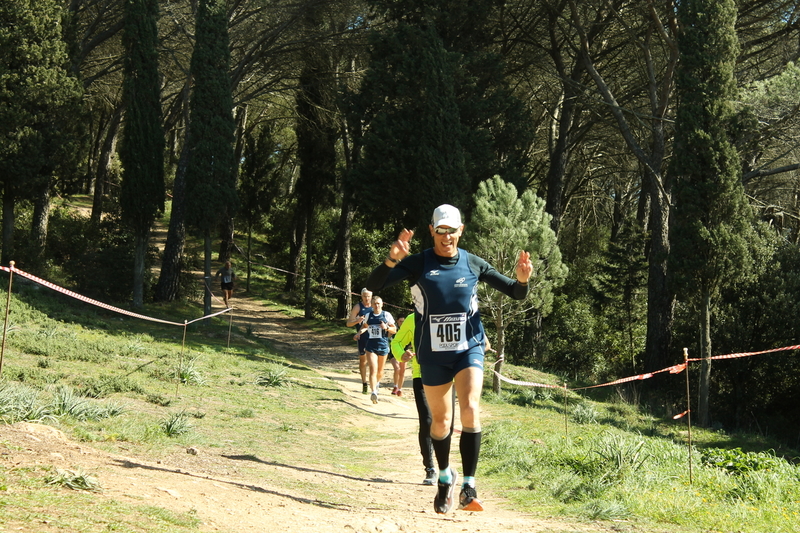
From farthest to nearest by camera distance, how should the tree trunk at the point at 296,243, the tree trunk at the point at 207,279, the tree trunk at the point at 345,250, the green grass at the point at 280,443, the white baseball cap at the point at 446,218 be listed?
the tree trunk at the point at 296,243 < the tree trunk at the point at 345,250 < the tree trunk at the point at 207,279 < the green grass at the point at 280,443 < the white baseball cap at the point at 446,218

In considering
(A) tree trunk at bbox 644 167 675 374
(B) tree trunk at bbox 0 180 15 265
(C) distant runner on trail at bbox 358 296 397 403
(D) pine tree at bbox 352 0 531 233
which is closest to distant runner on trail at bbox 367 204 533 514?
(C) distant runner on trail at bbox 358 296 397 403

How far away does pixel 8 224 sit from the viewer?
21.9 metres

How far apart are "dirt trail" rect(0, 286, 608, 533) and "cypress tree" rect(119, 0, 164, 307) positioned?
58.3 feet

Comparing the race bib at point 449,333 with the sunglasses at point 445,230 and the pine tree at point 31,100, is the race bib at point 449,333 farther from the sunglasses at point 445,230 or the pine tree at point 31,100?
the pine tree at point 31,100

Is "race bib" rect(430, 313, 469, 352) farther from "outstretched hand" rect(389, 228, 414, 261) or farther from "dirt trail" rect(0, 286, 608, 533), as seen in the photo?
"dirt trail" rect(0, 286, 608, 533)

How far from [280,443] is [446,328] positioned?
4.70 metres

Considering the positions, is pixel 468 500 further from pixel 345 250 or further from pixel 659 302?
pixel 345 250

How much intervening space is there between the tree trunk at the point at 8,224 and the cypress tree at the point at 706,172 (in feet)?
62.7

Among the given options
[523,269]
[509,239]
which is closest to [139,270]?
[509,239]

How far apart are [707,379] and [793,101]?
836 cm

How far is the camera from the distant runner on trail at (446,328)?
5.70 meters

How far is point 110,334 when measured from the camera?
17391 mm

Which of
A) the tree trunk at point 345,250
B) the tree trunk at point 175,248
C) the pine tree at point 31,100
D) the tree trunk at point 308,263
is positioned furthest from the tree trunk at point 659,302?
the pine tree at point 31,100

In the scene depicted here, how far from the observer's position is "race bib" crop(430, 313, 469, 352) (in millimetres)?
5711
